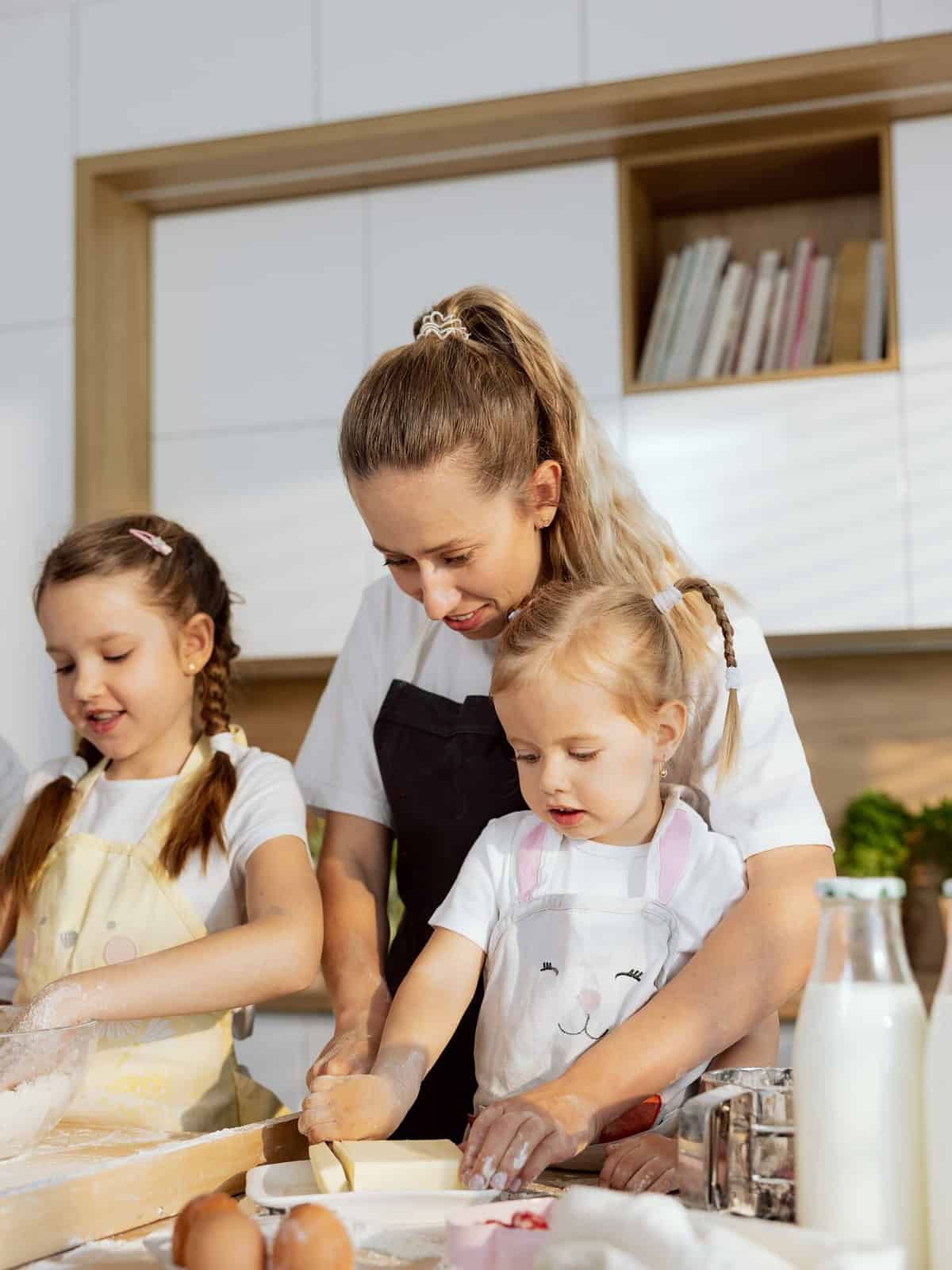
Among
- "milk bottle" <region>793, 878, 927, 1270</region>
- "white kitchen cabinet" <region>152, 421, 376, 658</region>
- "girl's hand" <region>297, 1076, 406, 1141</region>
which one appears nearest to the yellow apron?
"girl's hand" <region>297, 1076, 406, 1141</region>

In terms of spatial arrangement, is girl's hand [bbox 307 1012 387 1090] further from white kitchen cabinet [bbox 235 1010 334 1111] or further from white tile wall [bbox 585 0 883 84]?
white tile wall [bbox 585 0 883 84]

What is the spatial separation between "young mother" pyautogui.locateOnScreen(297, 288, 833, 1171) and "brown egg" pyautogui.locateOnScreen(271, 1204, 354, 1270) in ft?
1.44

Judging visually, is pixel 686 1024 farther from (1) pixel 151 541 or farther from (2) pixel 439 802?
(1) pixel 151 541

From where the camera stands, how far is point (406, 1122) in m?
1.34

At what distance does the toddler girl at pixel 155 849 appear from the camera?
4.20 feet

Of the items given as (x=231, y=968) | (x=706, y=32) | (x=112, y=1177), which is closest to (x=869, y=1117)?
(x=112, y=1177)

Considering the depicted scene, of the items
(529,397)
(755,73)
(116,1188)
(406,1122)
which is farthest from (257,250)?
(116,1188)

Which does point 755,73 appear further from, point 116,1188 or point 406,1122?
point 116,1188

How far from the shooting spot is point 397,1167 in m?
0.88

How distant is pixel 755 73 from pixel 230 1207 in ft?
7.68

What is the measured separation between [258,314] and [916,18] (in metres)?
1.39

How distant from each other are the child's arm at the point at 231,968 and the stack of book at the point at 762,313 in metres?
1.68

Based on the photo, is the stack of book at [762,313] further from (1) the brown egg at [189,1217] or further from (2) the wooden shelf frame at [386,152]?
(1) the brown egg at [189,1217]

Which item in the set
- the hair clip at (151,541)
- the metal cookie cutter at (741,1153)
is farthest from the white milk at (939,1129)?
the hair clip at (151,541)
